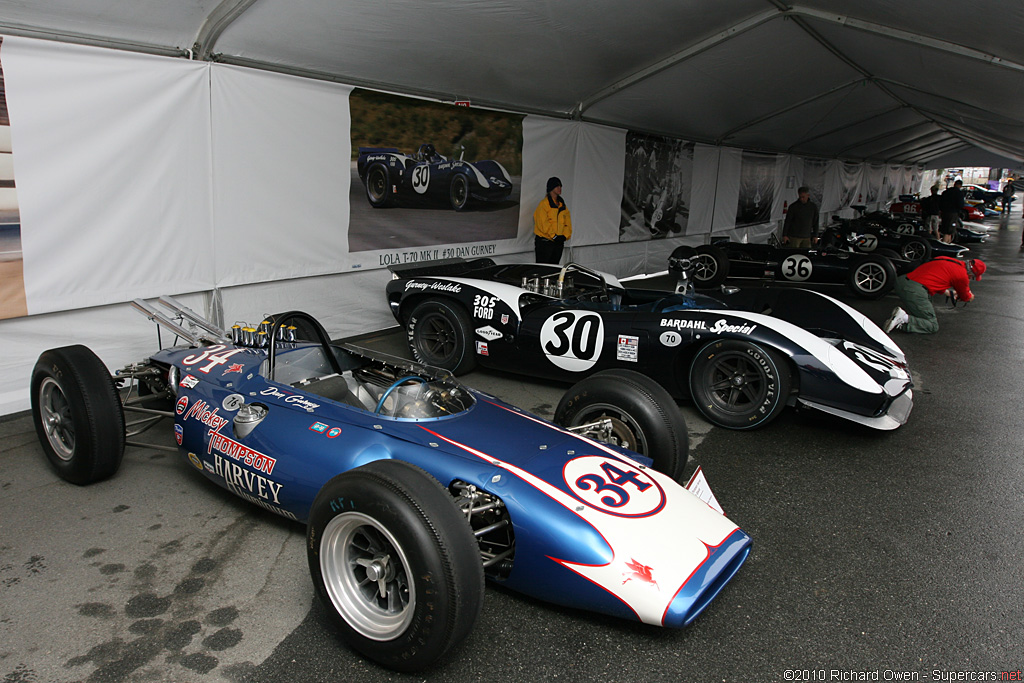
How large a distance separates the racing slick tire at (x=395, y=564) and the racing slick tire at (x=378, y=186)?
527 cm

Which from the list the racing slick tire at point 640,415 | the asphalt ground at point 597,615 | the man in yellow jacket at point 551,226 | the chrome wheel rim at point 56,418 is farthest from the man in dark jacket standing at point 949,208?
the chrome wheel rim at point 56,418

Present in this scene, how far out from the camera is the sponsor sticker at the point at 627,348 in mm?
5258

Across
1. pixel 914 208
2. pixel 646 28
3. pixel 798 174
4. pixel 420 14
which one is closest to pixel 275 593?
pixel 420 14

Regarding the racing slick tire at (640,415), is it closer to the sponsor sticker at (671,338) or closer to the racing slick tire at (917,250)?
the sponsor sticker at (671,338)

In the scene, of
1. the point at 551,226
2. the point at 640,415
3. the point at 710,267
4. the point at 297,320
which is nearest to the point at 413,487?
the point at 640,415

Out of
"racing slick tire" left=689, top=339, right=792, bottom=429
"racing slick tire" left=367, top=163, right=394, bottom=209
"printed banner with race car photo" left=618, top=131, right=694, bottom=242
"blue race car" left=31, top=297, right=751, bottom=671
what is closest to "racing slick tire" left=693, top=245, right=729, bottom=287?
"printed banner with race car photo" left=618, top=131, right=694, bottom=242

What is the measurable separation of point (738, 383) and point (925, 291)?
16.1 feet

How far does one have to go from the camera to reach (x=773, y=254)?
11312 millimetres

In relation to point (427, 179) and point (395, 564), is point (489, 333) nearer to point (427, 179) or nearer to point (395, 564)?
point (427, 179)

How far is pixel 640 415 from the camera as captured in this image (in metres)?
3.45

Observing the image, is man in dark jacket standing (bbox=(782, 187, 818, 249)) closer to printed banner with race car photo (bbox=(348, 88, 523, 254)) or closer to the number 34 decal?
printed banner with race car photo (bbox=(348, 88, 523, 254))

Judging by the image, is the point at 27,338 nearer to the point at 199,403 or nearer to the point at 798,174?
the point at 199,403

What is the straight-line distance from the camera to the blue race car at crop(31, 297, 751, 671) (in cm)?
229

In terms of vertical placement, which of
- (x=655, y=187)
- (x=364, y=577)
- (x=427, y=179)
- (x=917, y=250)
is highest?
(x=655, y=187)
